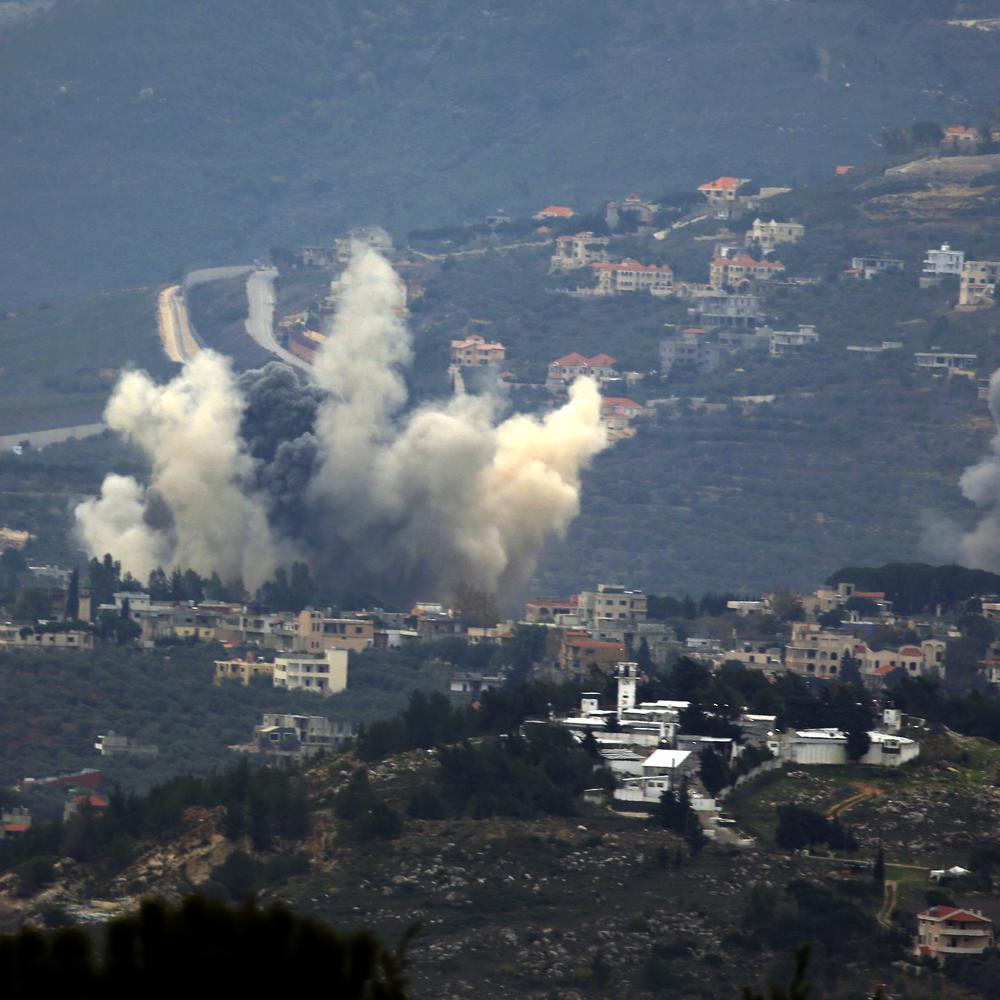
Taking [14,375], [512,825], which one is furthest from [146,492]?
[512,825]

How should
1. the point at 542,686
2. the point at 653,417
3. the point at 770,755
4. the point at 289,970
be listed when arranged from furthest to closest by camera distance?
the point at 653,417, the point at 542,686, the point at 770,755, the point at 289,970

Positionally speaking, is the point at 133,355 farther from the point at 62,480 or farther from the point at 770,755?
the point at 770,755

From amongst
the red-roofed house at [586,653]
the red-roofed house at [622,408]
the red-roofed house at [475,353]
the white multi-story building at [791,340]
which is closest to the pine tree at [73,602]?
the red-roofed house at [586,653]

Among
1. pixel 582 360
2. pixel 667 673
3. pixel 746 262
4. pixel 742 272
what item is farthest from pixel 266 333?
pixel 667 673

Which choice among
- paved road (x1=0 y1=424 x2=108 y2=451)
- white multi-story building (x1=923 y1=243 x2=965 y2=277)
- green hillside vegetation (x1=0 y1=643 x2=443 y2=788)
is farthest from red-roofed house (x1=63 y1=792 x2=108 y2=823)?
white multi-story building (x1=923 y1=243 x2=965 y2=277)

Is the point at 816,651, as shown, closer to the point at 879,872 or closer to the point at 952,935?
the point at 879,872

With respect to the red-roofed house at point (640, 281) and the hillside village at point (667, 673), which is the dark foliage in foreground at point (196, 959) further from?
the red-roofed house at point (640, 281)

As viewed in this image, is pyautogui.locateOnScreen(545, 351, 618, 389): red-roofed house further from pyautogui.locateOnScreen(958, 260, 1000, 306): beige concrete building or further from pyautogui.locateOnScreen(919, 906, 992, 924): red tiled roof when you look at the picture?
pyautogui.locateOnScreen(919, 906, 992, 924): red tiled roof
